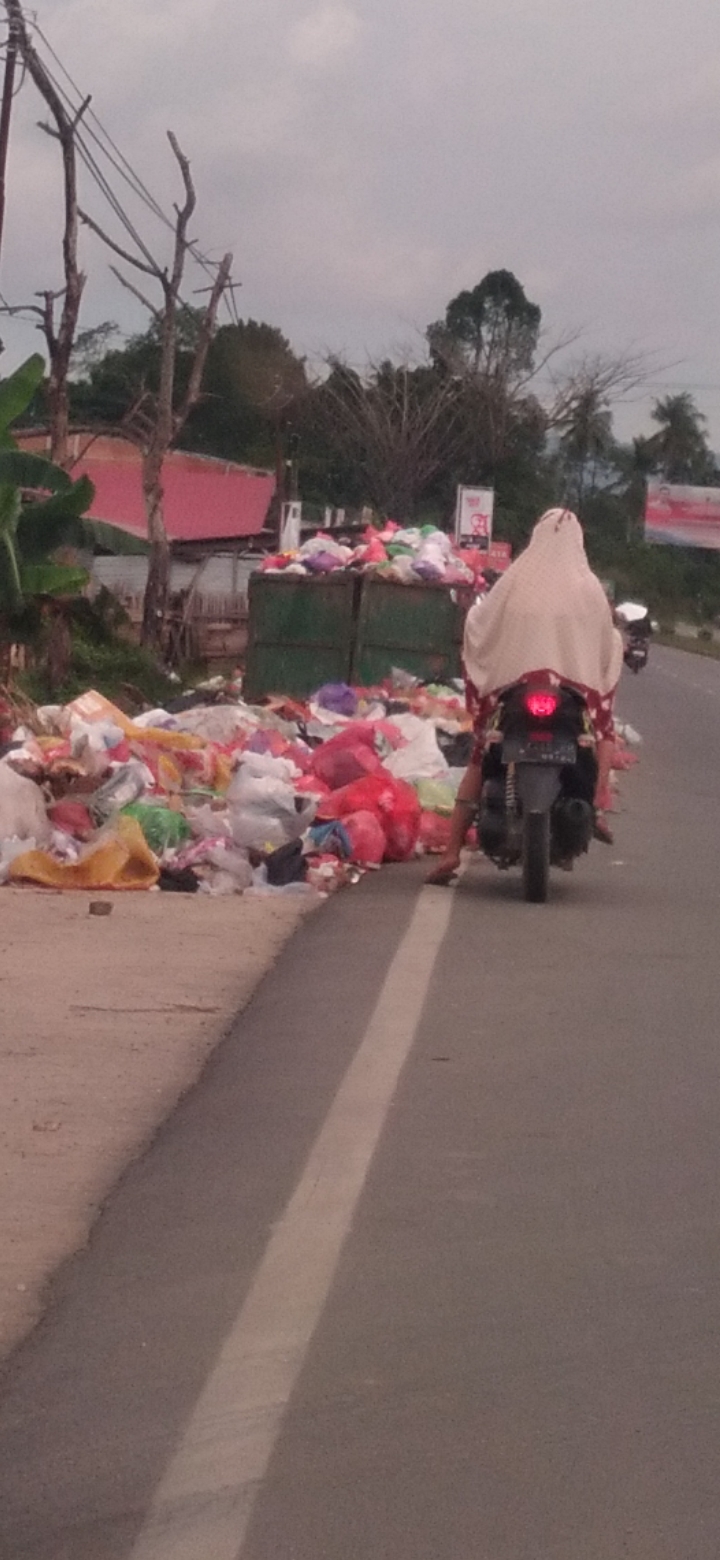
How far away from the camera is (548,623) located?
10.5 metres

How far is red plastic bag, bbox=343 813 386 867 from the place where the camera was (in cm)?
1215

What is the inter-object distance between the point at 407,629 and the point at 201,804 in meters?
8.77

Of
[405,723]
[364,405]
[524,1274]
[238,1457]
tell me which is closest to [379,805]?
[405,723]

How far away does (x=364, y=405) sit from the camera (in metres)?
60.1

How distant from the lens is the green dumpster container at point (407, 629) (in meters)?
21.4

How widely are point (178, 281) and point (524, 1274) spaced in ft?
90.8

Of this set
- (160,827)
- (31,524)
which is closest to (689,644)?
(31,524)

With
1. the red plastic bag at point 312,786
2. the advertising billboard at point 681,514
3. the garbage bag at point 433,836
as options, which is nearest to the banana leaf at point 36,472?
the red plastic bag at point 312,786

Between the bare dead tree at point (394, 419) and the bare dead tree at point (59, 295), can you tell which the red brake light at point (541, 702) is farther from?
the bare dead tree at point (394, 419)

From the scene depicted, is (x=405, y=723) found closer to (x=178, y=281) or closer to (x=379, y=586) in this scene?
(x=379, y=586)

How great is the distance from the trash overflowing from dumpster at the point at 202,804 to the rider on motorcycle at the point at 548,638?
1301 millimetres

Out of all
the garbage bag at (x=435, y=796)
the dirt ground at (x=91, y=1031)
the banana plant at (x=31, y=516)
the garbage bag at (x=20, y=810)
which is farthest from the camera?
the banana plant at (x=31, y=516)

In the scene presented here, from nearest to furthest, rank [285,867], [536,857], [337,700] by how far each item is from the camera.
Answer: [536,857]
[285,867]
[337,700]

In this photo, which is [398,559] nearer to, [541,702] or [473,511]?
[541,702]
